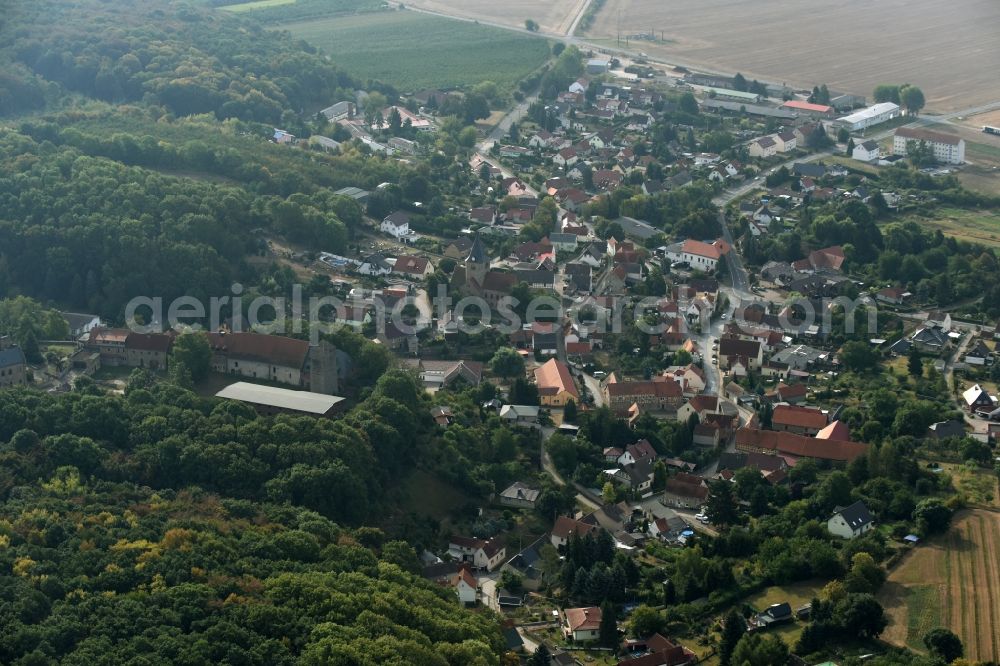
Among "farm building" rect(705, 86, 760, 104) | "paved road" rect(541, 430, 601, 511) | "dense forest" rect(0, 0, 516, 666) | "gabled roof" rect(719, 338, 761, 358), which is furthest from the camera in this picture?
"farm building" rect(705, 86, 760, 104)

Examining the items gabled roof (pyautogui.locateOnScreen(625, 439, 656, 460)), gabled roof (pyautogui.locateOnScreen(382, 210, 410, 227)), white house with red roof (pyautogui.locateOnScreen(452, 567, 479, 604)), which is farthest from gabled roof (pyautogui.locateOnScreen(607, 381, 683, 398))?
gabled roof (pyautogui.locateOnScreen(382, 210, 410, 227))

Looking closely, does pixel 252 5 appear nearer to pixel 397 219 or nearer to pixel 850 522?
pixel 397 219

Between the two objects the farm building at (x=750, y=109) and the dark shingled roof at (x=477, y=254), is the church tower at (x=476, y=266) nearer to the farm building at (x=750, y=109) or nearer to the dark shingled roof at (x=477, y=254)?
the dark shingled roof at (x=477, y=254)

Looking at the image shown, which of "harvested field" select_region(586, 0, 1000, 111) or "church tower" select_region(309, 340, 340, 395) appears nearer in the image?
"church tower" select_region(309, 340, 340, 395)

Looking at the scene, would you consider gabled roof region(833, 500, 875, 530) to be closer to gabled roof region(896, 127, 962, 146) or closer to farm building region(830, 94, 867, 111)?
gabled roof region(896, 127, 962, 146)

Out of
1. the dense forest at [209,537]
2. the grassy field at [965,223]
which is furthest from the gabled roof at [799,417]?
the grassy field at [965,223]

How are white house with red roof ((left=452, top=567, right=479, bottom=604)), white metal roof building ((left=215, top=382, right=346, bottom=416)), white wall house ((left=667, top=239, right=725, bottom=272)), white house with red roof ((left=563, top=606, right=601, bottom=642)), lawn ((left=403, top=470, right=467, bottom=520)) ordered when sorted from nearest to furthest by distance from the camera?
white house with red roof ((left=563, top=606, right=601, bottom=642)), white house with red roof ((left=452, top=567, right=479, bottom=604)), lawn ((left=403, top=470, right=467, bottom=520)), white metal roof building ((left=215, top=382, right=346, bottom=416)), white wall house ((left=667, top=239, right=725, bottom=272))
